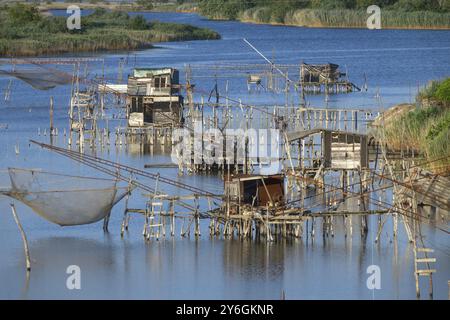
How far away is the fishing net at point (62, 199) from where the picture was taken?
26875 millimetres

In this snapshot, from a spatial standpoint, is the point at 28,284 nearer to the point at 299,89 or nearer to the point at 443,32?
the point at 299,89

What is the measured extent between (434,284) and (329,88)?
1166 inches

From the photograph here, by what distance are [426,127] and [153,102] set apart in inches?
406

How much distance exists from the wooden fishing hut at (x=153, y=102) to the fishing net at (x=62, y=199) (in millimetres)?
13709

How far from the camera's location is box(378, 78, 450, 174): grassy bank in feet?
104

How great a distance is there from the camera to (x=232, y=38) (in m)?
84.1

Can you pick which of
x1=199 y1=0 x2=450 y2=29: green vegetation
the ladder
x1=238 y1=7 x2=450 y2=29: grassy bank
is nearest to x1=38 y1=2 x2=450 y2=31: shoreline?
x1=238 y1=7 x2=450 y2=29: grassy bank

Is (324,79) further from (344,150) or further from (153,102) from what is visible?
(344,150)

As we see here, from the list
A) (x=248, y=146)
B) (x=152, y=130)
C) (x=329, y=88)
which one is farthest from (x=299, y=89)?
(x=248, y=146)

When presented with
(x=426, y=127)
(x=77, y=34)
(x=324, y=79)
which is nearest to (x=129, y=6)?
(x=77, y=34)

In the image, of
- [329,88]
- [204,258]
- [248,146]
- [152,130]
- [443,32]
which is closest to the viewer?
[204,258]

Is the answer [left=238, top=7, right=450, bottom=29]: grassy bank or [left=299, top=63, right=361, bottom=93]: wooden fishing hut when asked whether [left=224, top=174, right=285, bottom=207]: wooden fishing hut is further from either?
[left=238, top=7, right=450, bottom=29]: grassy bank

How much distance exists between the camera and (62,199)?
88.8 feet

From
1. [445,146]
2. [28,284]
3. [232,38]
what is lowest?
[28,284]
